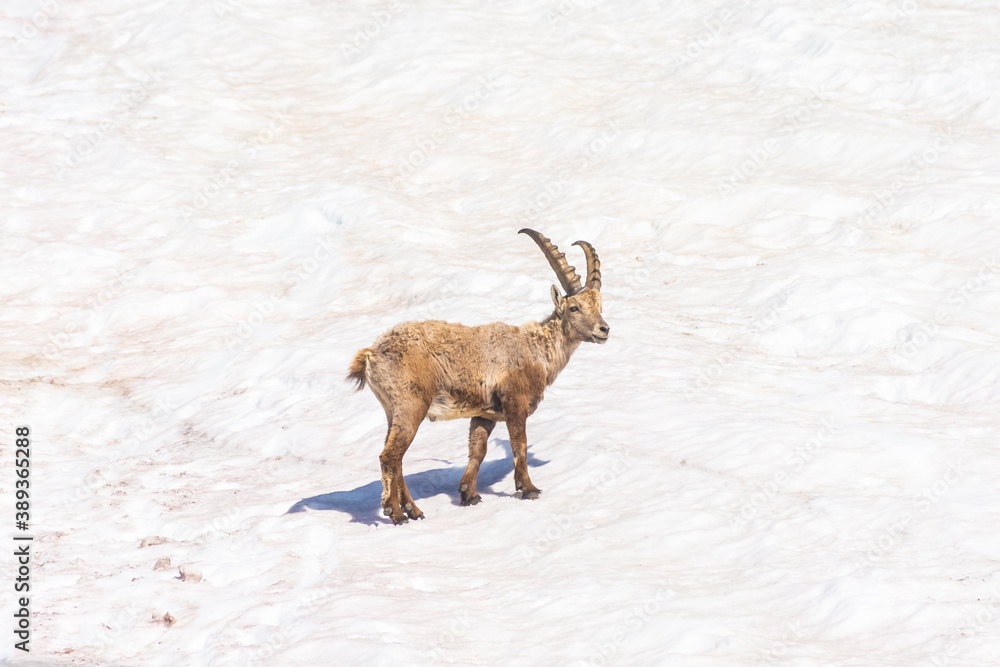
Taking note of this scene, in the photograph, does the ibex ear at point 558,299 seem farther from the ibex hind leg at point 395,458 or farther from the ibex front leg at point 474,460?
the ibex hind leg at point 395,458

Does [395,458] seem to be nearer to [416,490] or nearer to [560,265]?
[416,490]

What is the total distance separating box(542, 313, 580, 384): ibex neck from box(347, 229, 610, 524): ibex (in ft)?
0.05

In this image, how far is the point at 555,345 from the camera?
14.4 metres

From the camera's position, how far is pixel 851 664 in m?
8.94

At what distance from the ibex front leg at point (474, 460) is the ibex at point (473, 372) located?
0.04ft

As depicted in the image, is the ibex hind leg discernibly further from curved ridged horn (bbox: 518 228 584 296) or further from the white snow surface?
curved ridged horn (bbox: 518 228 584 296)

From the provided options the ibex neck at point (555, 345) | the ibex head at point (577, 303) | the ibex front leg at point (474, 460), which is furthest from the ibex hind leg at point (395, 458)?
the ibex head at point (577, 303)

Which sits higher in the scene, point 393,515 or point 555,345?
point 555,345

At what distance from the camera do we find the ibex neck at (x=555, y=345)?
14.4 m

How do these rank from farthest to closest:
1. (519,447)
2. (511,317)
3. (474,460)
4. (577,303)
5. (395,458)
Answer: (511,317) → (577,303) → (474,460) → (519,447) → (395,458)

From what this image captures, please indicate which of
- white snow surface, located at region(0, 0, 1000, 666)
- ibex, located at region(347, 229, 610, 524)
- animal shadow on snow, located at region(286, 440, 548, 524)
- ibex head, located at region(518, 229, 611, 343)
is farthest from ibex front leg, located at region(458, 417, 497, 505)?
ibex head, located at region(518, 229, 611, 343)

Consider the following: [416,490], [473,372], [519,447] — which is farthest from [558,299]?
[416,490]

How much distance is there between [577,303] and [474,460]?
261cm

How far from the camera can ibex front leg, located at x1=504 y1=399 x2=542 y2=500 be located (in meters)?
13.5
